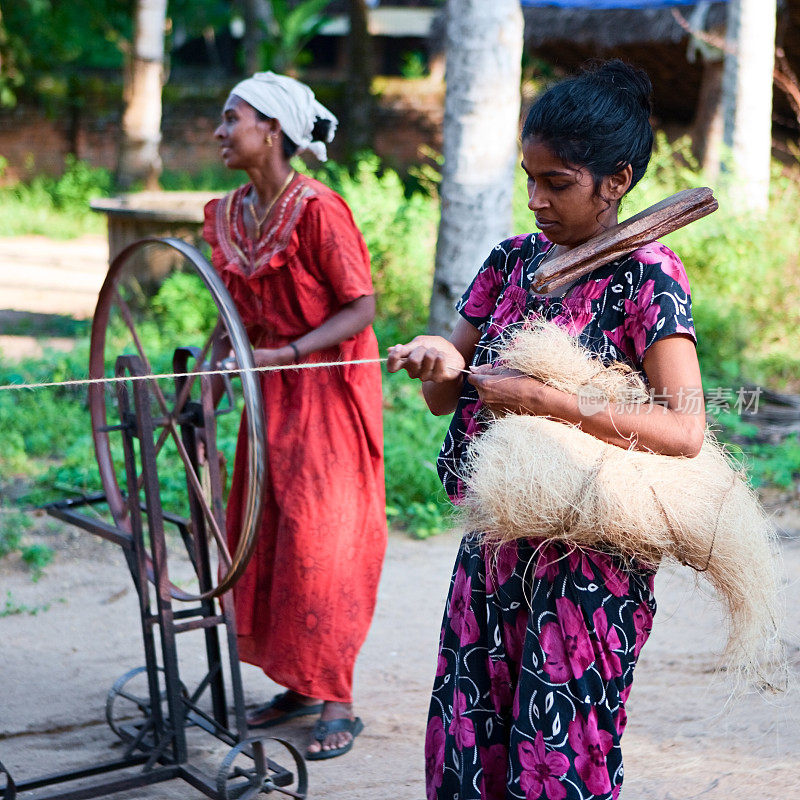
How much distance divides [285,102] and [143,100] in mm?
7500

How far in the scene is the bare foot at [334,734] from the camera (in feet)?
10.1

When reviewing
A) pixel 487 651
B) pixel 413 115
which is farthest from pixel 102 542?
pixel 413 115

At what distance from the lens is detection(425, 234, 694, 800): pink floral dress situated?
1840 mm

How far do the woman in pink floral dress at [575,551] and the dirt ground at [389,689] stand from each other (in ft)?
1.69

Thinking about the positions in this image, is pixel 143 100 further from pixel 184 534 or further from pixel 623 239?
pixel 623 239

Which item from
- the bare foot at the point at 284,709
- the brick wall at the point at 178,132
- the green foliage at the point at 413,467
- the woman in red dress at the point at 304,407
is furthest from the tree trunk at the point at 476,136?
the brick wall at the point at 178,132

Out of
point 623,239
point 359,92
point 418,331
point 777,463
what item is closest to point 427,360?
point 623,239

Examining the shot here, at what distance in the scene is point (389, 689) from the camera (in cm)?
356

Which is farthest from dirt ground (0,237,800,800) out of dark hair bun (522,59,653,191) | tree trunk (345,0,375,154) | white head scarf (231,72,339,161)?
tree trunk (345,0,375,154)

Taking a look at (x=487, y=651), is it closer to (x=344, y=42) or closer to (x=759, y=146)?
(x=759, y=146)

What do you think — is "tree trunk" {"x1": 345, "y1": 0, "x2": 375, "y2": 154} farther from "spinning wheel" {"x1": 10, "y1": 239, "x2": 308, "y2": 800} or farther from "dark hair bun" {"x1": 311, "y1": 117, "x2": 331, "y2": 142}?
"spinning wheel" {"x1": 10, "y1": 239, "x2": 308, "y2": 800}

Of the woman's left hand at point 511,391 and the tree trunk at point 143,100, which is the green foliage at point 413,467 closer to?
the woman's left hand at point 511,391

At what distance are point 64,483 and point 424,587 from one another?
205cm

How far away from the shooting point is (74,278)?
10570 millimetres
